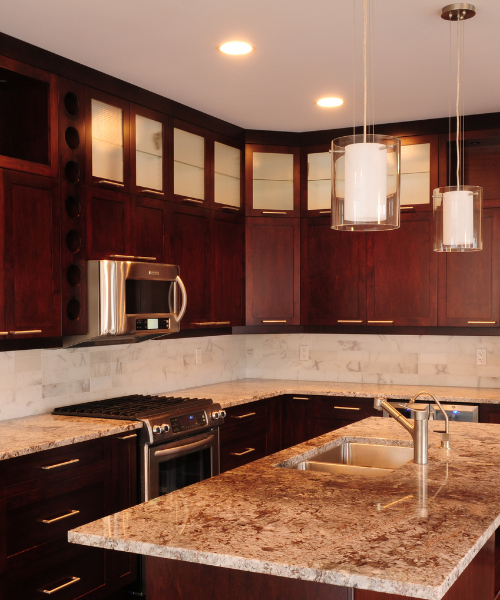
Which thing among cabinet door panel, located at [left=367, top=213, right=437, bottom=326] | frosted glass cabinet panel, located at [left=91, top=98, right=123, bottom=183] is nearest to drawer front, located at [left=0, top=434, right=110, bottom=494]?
frosted glass cabinet panel, located at [left=91, top=98, right=123, bottom=183]

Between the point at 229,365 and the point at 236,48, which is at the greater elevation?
the point at 236,48

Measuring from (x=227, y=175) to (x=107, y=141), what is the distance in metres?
1.25

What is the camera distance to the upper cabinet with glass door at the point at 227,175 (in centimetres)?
470

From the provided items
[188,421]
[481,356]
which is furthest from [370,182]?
[481,356]

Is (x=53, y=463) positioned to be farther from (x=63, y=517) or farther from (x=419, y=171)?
(x=419, y=171)

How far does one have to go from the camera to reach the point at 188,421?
12.2ft

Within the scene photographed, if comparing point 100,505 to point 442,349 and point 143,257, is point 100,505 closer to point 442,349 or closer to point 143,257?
point 143,257

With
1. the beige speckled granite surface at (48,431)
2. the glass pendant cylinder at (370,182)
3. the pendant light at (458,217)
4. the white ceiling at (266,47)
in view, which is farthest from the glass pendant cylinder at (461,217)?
the beige speckled granite surface at (48,431)

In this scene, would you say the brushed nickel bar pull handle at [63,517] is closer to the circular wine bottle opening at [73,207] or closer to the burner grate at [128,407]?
the burner grate at [128,407]

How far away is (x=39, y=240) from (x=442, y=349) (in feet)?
9.82

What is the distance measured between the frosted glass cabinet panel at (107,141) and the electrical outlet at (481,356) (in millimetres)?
2739

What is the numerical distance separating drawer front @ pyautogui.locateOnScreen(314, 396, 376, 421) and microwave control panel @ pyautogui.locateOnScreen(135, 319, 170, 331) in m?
1.35

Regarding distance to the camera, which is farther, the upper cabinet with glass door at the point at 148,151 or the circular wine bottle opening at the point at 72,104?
the upper cabinet with glass door at the point at 148,151

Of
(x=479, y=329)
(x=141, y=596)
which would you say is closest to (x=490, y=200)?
(x=479, y=329)
